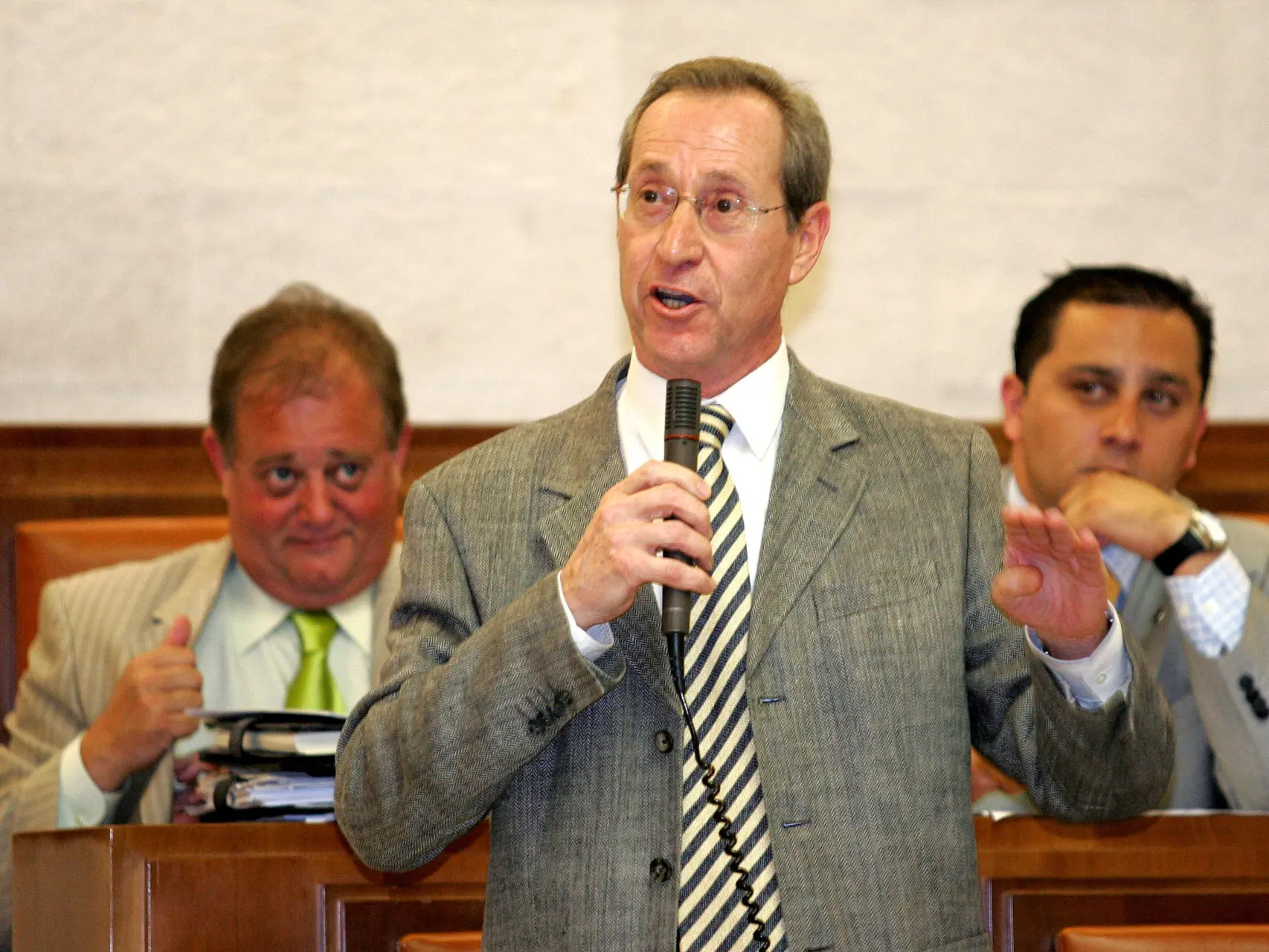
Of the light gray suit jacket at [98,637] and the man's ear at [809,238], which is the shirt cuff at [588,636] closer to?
the man's ear at [809,238]

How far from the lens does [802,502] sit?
1.84 metres

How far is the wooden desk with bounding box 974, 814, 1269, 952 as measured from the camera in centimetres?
220

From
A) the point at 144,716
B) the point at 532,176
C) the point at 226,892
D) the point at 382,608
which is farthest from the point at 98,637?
the point at 532,176

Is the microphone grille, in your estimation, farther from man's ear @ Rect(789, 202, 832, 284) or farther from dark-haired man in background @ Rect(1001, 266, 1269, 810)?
dark-haired man in background @ Rect(1001, 266, 1269, 810)

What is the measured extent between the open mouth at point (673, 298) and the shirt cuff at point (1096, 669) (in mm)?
542

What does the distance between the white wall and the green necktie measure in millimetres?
725

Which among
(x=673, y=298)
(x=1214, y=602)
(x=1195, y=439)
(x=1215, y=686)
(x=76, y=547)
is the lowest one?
(x=1215, y=686)

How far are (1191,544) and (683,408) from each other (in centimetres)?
129

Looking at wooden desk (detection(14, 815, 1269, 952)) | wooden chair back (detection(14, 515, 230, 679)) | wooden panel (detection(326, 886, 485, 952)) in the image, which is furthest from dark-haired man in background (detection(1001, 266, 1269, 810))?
wooden chair back (detection(14, 515, 230, 679))

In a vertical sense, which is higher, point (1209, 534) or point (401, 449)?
point (401, 449)

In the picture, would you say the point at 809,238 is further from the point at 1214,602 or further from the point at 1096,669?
the point at 1214,602

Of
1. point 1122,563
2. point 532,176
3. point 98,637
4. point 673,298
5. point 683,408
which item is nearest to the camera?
point 683,408

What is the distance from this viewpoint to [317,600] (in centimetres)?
320

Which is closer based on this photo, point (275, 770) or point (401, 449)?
point (275, 770)
